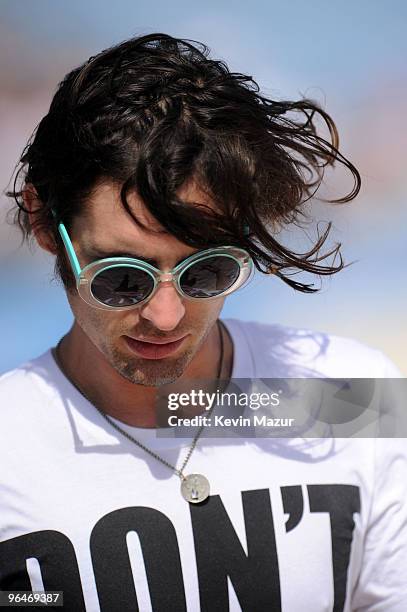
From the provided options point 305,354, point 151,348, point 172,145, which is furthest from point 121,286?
point 305,354

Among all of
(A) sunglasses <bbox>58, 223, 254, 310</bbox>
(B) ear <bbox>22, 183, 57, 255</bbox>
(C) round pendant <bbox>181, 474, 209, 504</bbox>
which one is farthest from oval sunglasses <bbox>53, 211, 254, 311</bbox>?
(C) round pendant <bbox>181, 474, 209, 504</bbox>

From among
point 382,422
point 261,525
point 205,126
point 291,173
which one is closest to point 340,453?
point 382,422

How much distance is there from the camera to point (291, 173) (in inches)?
66.1

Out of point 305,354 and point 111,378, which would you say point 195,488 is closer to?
point 111,378

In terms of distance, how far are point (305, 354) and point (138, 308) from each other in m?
0.48

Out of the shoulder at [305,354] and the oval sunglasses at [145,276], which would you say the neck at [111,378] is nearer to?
the shoulder at [305,354]

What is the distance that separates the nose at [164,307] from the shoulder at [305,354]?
0.32 m

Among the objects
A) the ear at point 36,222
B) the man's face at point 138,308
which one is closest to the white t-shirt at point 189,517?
the man's face at point 138,308

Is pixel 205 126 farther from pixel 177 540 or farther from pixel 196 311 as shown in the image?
pixel 177 540

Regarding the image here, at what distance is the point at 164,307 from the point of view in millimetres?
1433

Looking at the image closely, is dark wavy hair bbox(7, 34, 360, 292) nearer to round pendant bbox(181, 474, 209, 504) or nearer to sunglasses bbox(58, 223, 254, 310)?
sunglasses bbox(58, 223, 254, 310)

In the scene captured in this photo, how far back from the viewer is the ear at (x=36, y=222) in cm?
160

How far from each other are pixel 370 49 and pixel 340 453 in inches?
44.9

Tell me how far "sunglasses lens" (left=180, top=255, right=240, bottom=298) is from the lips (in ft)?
0.37
